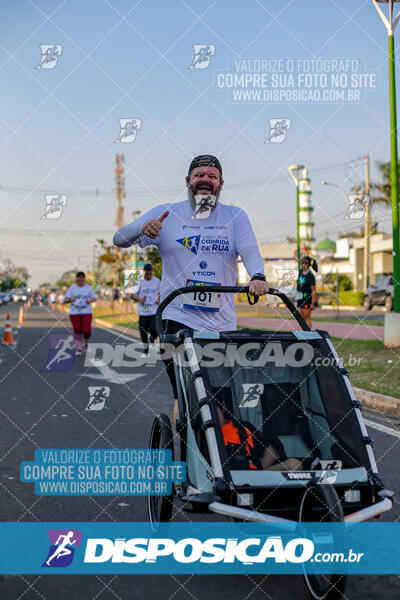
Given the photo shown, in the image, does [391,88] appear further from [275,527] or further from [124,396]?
[275,527]

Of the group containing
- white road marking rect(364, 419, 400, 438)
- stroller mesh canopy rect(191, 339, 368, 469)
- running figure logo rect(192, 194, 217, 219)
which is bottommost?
white road marking rect(364, 419, 400, 438)

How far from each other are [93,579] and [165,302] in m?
1.49

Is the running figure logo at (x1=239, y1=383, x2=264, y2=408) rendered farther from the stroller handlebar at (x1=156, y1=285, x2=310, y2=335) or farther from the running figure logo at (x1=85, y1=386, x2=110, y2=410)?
the running figure logo at (x1=85, y1=386, x2=110, y2=410)

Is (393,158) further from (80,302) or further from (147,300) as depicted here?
(80,302)

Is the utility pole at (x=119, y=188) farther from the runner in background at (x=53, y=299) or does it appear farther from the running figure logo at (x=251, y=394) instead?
the running figure logo at (x=251, y=394)

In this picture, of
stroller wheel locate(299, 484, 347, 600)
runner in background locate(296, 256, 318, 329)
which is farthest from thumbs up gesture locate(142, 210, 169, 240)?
runner in background locate(296, 256, 318, 329)

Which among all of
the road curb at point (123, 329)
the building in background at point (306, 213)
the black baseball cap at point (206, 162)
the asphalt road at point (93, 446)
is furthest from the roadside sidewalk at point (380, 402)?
the building in background at point (306, 213)

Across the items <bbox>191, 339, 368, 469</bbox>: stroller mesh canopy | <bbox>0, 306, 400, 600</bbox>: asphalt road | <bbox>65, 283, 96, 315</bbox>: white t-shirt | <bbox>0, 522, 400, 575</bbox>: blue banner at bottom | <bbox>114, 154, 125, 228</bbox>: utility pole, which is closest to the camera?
<bbox>0, 306, 400, 600</bbox>: asphalt road

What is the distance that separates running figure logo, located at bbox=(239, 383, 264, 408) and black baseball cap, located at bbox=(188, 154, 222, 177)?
4.19ft

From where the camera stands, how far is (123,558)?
11.4 feet

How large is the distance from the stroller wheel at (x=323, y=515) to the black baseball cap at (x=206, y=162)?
1.99 m

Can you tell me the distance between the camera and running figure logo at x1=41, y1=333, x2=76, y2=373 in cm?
1193

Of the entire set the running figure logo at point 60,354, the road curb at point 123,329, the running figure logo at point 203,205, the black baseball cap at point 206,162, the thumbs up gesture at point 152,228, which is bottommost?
the road curb at point 123,329

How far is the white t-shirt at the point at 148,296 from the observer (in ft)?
40.9
